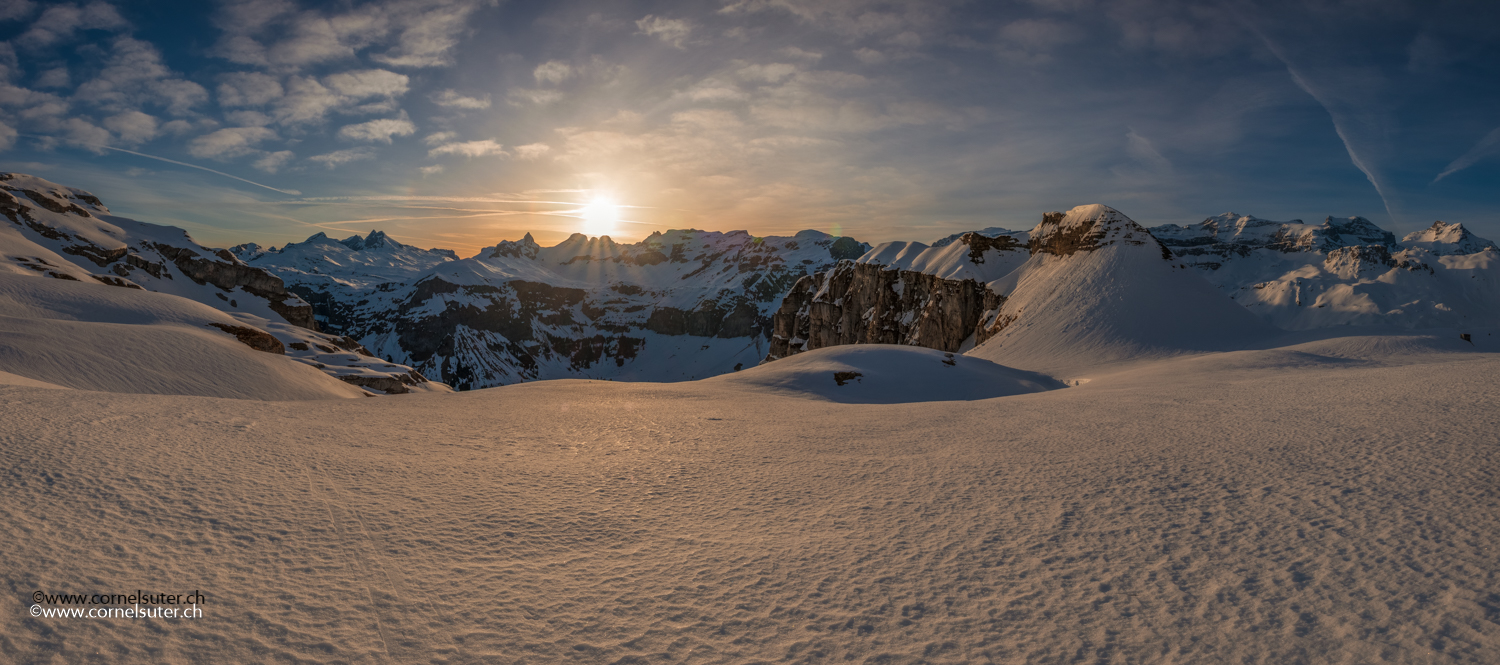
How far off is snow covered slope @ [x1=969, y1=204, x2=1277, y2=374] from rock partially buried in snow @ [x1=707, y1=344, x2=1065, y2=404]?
538 inches

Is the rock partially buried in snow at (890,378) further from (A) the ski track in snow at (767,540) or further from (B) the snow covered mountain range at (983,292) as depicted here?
(B) the snow covered mountain range at (983,292)

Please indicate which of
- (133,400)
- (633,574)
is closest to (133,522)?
(633,574)

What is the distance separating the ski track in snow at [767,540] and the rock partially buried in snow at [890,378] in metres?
13.2

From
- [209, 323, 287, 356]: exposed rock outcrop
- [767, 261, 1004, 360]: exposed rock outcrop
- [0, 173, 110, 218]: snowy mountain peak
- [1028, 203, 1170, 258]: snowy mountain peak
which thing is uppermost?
[0, 173, 110, 218]: snowy mountain peak

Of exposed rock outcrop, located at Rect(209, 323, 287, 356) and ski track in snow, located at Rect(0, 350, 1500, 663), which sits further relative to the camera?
exposed rock outcrop, located at Rect(209, 323, 287, 356)

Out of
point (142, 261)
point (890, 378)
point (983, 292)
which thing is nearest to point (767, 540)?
point (890, 378)

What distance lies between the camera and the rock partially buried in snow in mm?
25422

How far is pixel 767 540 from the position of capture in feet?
22.6

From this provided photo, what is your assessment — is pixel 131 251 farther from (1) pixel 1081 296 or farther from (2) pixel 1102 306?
(2) pixel 1102 306

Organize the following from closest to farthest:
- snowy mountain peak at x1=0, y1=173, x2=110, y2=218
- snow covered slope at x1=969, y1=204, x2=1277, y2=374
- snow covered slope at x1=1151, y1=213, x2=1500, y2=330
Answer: snow covered slope at x1=969, y1=204, x2=1277, y2=374, snowy mountain peak at x1=0, y1=173, x2=110, y2=218, snow covered slope at x1=1151, y1=213, x2=1500, y2=330

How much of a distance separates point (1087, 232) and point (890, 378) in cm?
4470

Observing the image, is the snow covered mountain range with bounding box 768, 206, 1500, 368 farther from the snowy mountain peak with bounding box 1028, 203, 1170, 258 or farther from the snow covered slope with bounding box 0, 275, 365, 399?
the snow covered slope with bounding box 0, 275, 365, 399

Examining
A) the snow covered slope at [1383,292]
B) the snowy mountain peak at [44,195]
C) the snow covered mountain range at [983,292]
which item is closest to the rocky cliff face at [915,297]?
the snow covered mountain range at [983,292]

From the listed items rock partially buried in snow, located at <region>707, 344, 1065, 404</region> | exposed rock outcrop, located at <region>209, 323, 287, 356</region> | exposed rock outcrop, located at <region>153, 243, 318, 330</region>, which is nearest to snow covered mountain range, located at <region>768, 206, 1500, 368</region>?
rock partially buried in snow, located at <region>707, 344, 1065, 404</region>
